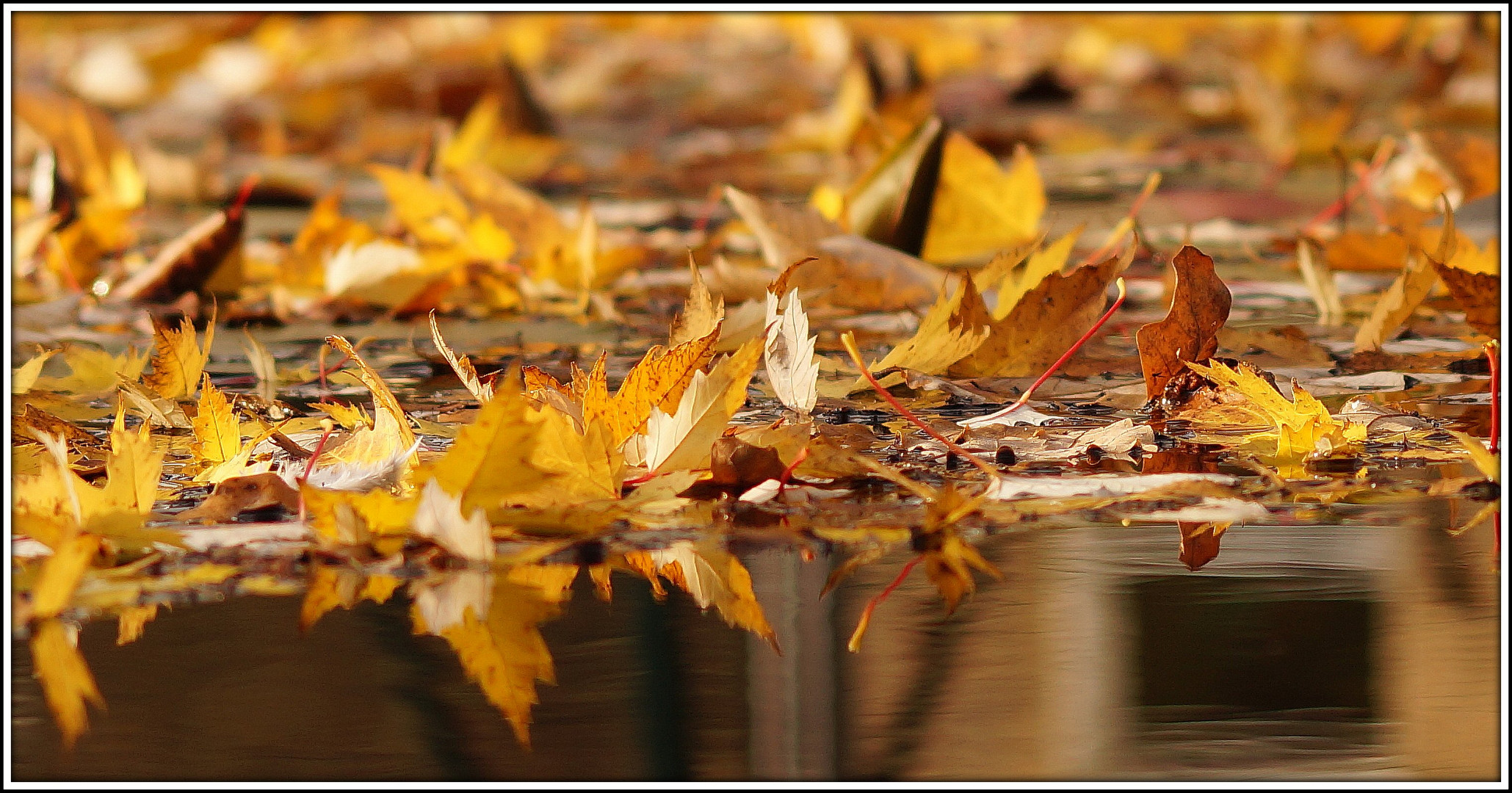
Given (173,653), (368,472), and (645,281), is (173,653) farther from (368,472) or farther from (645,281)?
(645,281)

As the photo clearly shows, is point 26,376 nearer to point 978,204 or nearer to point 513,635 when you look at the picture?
point 513,635

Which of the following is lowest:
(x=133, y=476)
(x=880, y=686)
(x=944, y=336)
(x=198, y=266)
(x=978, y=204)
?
(x=880, y=686)

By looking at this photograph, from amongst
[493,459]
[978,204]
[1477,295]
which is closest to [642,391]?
[493,459]

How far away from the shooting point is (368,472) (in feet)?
3.62

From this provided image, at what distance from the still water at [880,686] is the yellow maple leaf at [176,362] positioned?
43 cm

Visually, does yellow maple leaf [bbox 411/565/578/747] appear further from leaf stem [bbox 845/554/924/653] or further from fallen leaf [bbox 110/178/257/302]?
fallen leaf [bbox 110/178/257/302]

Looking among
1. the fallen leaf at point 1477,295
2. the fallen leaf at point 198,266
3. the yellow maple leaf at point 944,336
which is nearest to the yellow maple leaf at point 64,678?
the yellow maple leaf at point 944,336

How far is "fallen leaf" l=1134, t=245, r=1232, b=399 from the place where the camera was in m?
1.26

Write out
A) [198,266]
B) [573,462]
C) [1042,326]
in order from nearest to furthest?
[573,462] < [1042,326] < [198,266]

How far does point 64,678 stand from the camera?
2.74 feet

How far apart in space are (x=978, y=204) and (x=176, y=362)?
4.27 ft

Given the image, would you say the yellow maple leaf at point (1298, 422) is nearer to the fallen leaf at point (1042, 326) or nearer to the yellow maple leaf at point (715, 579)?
the fallen leaf at point (1042, 326)

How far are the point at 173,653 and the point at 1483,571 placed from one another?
74 cm

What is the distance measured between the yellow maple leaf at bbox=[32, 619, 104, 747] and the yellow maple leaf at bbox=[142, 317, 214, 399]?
1.41 ft
